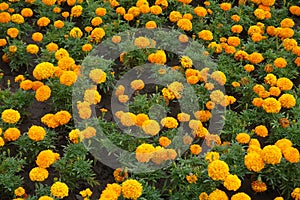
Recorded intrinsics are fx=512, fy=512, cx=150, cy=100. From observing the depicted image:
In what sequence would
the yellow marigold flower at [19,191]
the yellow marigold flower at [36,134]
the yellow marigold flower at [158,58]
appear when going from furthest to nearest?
the yellow marigold flower at [158,58]
the yellow marigold flower at [36,134]
the yellow marigold flower at [19,191]

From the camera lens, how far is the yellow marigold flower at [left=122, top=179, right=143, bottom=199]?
408cm

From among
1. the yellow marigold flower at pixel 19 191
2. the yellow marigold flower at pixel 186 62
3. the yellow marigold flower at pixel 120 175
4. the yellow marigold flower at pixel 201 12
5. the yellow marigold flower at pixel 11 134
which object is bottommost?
the yellow marigold flower at pixel 19 191

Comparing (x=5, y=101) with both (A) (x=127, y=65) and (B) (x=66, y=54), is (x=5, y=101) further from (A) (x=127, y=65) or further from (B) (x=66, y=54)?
(A) (x=127, y=65)

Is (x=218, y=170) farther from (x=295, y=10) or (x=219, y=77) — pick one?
(x=295, y=10)

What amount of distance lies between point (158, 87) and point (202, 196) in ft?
5.14

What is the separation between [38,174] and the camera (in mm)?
4215

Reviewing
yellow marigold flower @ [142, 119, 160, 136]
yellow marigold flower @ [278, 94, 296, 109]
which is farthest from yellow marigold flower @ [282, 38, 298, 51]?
yellow marigold flower @ [142, 119, 160, 136]

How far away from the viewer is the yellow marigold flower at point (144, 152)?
14.3 feet

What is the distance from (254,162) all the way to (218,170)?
0.32 metres

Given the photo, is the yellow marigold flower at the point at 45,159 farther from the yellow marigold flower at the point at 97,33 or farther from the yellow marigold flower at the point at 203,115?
the yellow marigold flower at the point at 97,33

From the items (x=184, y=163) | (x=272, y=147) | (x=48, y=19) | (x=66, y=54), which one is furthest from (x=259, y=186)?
(x=48, y=19)

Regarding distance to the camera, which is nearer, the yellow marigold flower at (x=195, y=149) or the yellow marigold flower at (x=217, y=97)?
the yellow marigold flower at (x=195, y=149)

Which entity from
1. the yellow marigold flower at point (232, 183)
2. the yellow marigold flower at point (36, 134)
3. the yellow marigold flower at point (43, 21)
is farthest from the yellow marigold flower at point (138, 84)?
the yellow marigold flower at point (232, 183)

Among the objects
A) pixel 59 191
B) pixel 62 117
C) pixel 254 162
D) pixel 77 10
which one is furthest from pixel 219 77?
pixel 59 191
